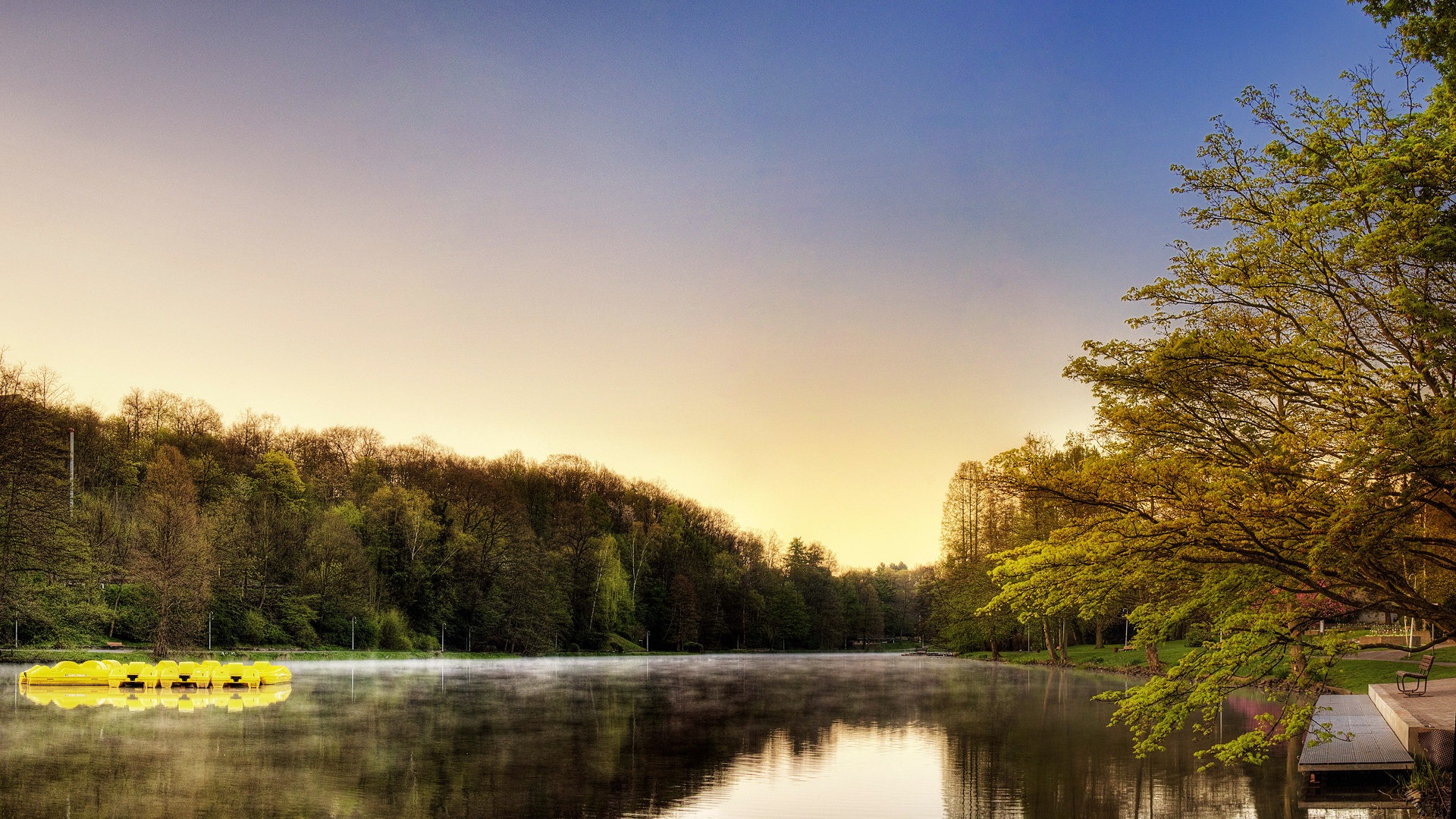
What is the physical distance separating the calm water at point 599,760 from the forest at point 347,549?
1636cm

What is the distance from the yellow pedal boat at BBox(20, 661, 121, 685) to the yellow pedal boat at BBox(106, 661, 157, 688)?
1.14 ft

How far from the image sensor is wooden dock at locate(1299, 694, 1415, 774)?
14461mm

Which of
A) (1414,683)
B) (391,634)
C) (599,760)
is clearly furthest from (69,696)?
(391,634)

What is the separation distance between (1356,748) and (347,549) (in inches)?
2394

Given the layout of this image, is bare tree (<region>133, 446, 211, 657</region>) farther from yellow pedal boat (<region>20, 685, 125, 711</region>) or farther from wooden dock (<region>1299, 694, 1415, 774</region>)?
wooden dock (<region>1299, 694, 1415, 774</region>)

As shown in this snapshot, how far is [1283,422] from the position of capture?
37.3 feet

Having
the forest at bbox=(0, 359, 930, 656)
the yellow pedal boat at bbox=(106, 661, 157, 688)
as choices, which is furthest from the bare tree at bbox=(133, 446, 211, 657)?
the yellow pedal boat at bbox=(106, 661, 157, 688)

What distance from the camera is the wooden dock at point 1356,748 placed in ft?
47.4

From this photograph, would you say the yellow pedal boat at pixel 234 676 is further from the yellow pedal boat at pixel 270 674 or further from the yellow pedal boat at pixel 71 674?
the yellow pedal boat at pixel 71 674

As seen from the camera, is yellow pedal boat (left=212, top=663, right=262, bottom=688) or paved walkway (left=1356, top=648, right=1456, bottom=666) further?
paved walkway (left=1356, top=648, right=1456, bottom=666)

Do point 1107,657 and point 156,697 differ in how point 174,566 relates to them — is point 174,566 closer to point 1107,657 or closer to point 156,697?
point 156,697

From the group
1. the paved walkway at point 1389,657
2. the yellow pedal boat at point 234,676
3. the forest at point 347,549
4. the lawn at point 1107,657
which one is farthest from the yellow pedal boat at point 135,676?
the paved walkway at point 1389,657

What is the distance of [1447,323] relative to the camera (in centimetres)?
868

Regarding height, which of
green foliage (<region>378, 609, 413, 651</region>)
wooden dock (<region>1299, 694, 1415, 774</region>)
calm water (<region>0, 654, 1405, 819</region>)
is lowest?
green foliage (<region>378, 609, 413, 651</region>)
